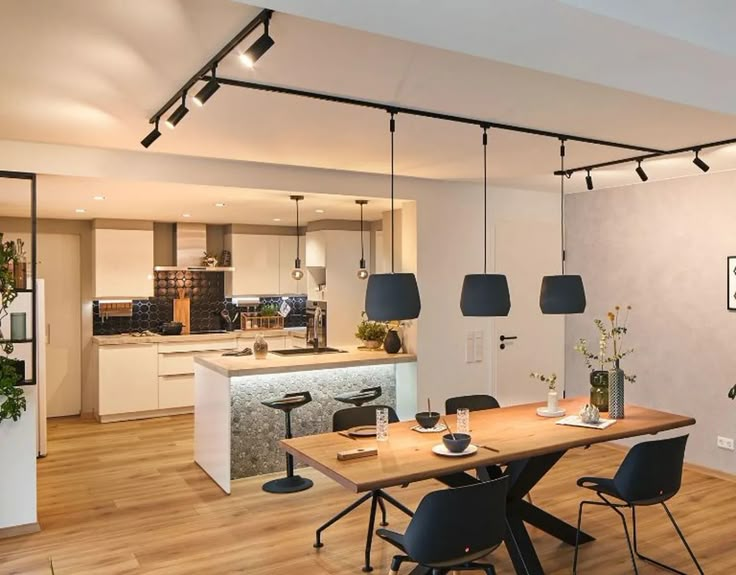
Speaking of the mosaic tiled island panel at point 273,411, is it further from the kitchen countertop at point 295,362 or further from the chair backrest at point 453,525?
the chair backrest at point 453,525

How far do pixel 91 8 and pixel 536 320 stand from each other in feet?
17.2

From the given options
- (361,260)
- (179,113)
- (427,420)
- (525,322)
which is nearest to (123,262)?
(361,260)

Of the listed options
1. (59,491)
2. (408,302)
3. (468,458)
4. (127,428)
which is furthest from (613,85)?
(127,428)

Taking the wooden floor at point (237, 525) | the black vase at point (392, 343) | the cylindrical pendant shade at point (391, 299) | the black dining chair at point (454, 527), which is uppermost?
the cylindrical pendant shade at point (391, 299)

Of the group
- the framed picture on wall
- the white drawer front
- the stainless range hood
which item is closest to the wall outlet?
the framed picture on wall

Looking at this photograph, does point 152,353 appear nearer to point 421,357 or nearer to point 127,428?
point 127,428

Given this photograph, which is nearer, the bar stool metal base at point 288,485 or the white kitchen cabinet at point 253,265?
the bar stool metal base at point 288,485

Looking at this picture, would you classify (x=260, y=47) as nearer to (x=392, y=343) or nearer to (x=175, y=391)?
(x=392, y=343)

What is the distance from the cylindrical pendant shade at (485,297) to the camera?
363 centimetres

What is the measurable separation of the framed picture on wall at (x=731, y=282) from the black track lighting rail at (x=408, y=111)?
141 centimetres

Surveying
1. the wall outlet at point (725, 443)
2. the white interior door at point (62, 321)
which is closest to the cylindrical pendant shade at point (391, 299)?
the wall outlet at point (725, 443)

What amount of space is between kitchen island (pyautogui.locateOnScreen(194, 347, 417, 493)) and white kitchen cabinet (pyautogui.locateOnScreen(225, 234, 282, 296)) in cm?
296

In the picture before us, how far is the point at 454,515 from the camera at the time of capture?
274cm

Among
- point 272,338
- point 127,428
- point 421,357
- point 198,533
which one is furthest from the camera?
point 272,338
